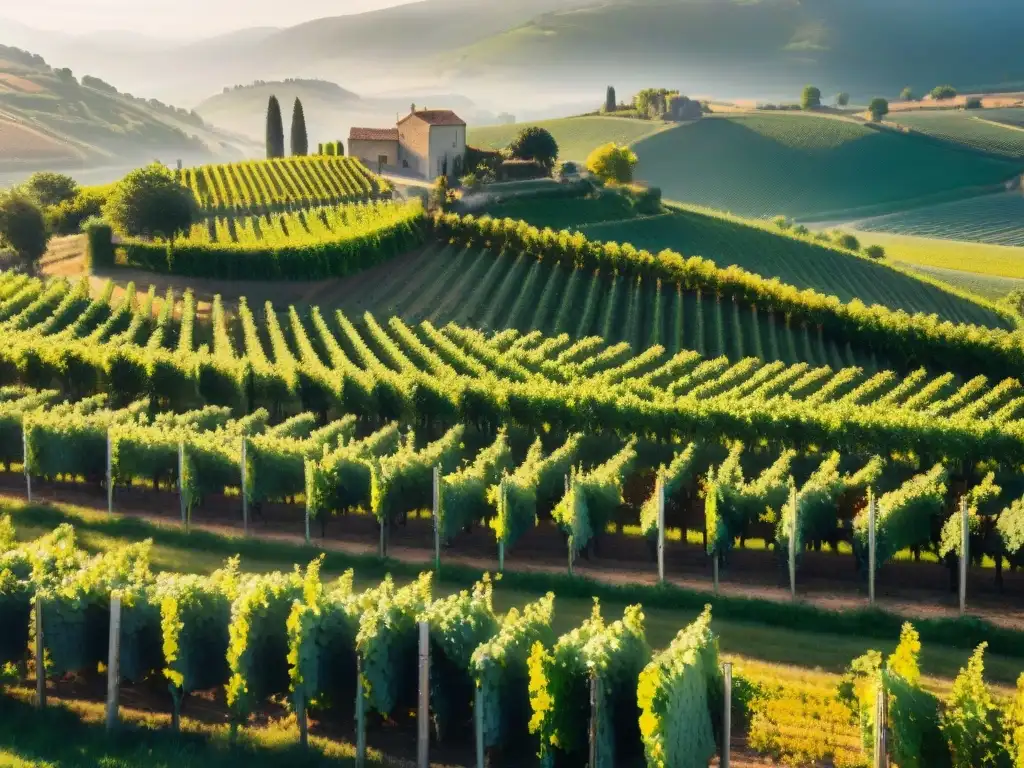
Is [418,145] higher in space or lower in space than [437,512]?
higher

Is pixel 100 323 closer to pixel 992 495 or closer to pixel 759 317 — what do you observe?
pixel 759 317

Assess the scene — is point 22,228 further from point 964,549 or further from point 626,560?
point 964,549

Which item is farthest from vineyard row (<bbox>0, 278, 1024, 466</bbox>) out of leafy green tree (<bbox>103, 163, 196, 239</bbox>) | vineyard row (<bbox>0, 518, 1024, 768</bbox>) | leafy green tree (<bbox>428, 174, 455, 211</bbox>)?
leafy green tree (<bbox>428, 174, 455, 211</bbox>)

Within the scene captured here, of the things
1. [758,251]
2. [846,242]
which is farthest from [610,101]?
[758,251]

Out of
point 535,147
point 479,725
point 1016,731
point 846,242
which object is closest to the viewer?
point 1016,731

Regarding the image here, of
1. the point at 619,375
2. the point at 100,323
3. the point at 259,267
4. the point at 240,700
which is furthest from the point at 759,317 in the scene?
the point at 240,700

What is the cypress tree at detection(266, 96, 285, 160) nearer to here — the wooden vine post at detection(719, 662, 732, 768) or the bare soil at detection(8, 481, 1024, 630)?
the bare soil at detection(8, 481, 1024, 630)
